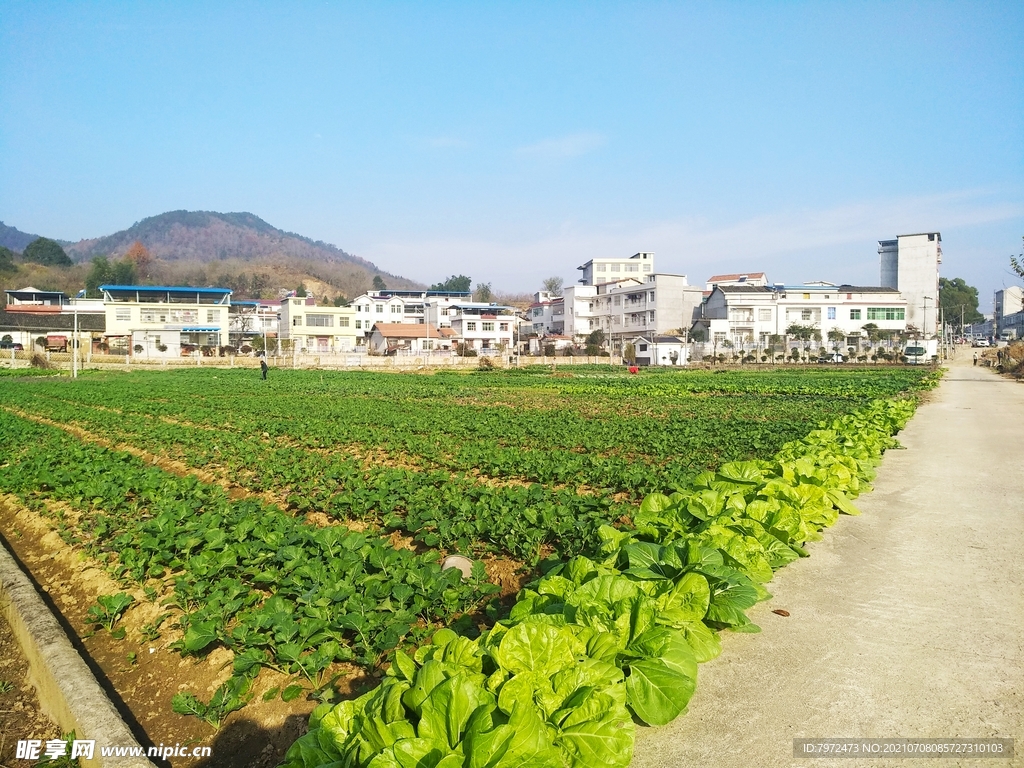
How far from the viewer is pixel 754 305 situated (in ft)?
223

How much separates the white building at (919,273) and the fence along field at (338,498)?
217ft

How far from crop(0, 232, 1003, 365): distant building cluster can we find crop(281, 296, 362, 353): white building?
12cm

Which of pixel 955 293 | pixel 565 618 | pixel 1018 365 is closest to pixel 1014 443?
pixel 565 618

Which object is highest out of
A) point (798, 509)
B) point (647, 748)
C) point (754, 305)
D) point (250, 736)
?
point (754, 305)

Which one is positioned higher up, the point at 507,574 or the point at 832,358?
the point at 832,358

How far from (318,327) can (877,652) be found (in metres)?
73.7

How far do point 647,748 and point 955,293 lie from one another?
446 feet

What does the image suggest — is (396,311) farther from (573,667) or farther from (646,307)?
(573,667)

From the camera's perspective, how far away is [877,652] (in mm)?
3580

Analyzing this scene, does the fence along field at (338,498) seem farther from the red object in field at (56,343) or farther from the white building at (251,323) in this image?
the white building at (251,323)

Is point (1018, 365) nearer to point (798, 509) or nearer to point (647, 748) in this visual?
point (798, 509)

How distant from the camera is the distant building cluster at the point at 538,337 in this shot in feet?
205

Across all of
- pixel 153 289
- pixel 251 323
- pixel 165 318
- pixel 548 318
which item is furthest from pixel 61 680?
pixel 548 318

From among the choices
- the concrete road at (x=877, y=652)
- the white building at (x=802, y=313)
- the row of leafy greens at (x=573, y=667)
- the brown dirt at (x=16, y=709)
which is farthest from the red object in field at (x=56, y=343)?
the concrete road at (x=877, y=652)
